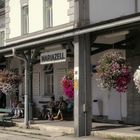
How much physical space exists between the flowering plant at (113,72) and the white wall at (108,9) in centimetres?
243

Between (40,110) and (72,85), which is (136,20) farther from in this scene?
(40,110)

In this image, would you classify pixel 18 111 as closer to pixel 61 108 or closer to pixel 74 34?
pixel 61 108

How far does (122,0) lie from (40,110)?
25.1ft

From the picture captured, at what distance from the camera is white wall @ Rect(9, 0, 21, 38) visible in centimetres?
2428

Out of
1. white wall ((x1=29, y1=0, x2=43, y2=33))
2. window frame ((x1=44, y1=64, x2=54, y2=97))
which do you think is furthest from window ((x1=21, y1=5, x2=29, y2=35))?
→ window frame ((x1=44, y1=64, x2=54, y2=97))

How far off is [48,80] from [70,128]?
6.91 meters

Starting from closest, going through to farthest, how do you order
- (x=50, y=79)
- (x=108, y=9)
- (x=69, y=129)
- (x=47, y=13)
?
(x=69, y=129), (x=108, y=9), (x=47, y=13), (x=50, y=79)

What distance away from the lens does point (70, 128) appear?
61.4ft

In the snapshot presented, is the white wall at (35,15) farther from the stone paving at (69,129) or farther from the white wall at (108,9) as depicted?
the stone paving at (69,129)

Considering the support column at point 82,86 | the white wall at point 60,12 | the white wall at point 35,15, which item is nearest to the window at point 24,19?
the white wall at point 35,15

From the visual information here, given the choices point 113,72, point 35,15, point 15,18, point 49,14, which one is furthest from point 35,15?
point 113,72

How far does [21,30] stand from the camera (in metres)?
24.0

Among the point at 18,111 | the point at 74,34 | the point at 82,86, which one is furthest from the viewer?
the point at 18,111

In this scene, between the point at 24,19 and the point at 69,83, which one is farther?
the point at 24,19
